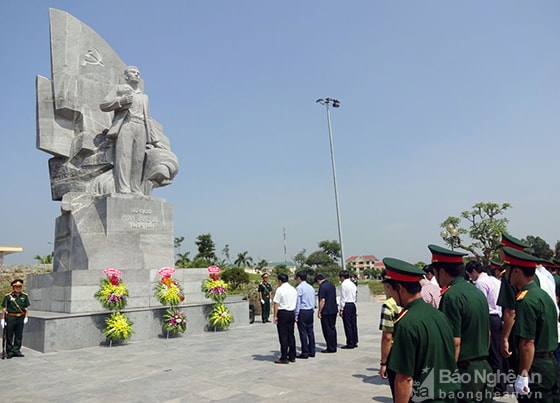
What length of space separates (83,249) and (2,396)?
15.4ft

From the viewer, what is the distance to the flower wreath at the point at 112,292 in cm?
838

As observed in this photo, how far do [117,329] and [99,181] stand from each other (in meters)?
4.02

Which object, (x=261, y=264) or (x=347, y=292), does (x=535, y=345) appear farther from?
(x=261, y=264)

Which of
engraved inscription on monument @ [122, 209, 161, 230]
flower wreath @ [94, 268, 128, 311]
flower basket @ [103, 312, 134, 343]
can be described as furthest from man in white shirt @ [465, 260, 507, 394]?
engraved inscription on monument @ [122, 209, 161, 230]

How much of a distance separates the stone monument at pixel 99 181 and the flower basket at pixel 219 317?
22cm

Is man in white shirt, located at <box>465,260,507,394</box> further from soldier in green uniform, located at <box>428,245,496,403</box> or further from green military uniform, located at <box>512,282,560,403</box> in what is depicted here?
soldier in green uniform, located at <box>428,245,496,403</box>

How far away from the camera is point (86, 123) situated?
1101cm

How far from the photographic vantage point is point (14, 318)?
775 cm

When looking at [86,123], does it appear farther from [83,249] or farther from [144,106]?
[83,249]

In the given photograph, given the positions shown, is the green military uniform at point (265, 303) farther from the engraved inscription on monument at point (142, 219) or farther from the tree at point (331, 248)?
the tree at point (331, 248)

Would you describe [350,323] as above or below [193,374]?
above

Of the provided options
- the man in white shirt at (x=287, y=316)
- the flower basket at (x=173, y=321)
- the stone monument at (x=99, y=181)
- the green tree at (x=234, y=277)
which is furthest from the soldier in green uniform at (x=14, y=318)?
the green tree at (x=234, y=277)

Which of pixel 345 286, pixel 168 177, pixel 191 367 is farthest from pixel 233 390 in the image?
pixel 168 177

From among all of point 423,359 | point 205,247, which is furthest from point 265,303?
point 205,247
